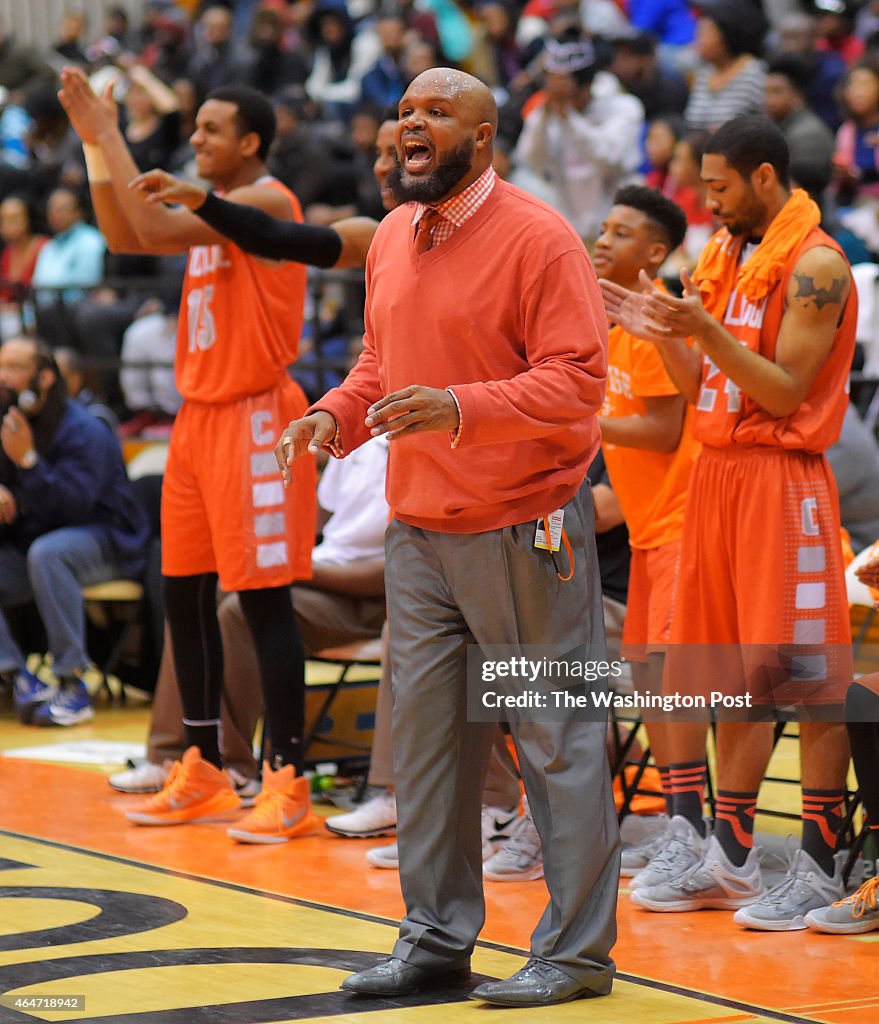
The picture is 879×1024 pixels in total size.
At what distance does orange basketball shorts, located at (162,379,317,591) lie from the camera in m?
5.89

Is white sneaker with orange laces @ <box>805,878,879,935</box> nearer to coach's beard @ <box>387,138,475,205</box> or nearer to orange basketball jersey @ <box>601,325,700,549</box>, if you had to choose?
orange basketball jersey @ <box>601,325,700,549</box>

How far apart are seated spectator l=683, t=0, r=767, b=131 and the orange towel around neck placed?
5783 mm

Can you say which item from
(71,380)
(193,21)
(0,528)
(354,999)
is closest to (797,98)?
(71,380)

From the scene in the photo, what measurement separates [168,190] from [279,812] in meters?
1.97

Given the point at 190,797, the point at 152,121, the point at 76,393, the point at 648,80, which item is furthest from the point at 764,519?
the point at 152,121

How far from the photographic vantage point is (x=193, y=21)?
57.1ft

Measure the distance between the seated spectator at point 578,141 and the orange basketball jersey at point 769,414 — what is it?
5742 millimetres

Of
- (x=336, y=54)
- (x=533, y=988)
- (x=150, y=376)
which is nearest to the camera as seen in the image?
(x=533, y=988)

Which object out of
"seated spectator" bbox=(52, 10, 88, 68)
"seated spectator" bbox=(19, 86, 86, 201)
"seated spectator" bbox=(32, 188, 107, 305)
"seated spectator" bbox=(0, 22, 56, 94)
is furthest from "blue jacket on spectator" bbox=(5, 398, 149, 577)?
"seated spectator" bbox=(0, 22, 56, 94)

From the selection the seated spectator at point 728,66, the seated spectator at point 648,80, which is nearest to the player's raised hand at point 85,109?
the seated spectator at point 728,66

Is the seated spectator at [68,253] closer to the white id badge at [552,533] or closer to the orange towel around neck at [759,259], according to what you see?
the orange towel around neck at [759,259]

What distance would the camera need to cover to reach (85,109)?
19.2 feet

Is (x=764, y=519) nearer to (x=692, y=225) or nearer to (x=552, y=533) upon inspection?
(x=552, y=533)

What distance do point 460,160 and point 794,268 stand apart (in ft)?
4.07
